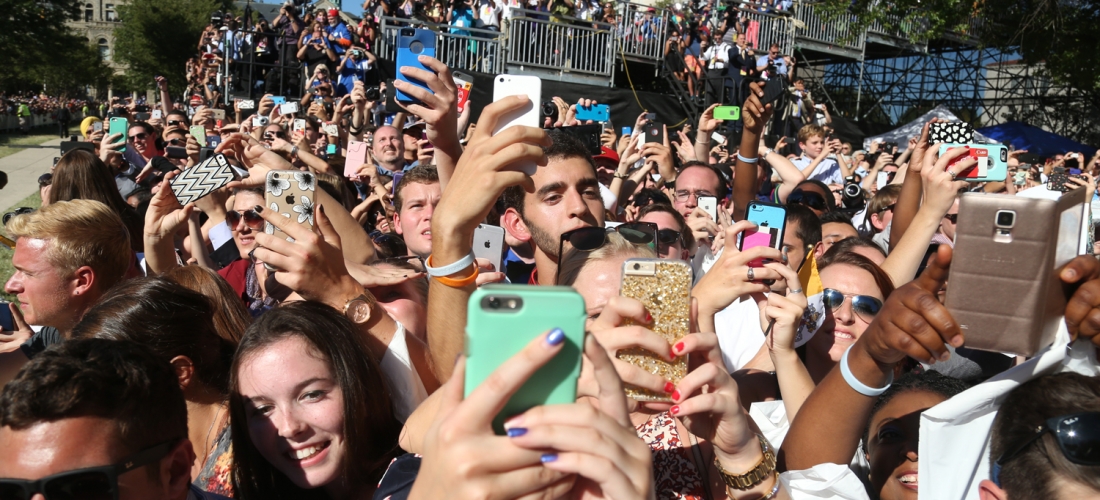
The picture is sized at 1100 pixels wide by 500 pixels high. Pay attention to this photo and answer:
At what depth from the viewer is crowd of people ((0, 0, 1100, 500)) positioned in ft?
4.15

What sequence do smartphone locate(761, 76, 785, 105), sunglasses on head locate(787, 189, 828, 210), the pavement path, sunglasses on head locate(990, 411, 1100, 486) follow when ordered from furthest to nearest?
the pavement path → sunglasses on head locate(787, 189, 828, 210) → smartphone locate(761, 76, 785, 105) → sunglasses on head locate(990, 411, 1100, 486)

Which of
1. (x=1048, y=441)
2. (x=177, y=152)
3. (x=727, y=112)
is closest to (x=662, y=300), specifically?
(x=1048, y=441)

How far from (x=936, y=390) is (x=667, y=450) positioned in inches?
40.7

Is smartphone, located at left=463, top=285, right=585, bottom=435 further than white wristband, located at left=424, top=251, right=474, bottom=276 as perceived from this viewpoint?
No

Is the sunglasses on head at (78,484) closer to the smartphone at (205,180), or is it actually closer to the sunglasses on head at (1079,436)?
the sunglasses on head at (1079,436)

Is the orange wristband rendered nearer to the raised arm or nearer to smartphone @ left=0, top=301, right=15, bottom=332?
the raised arm

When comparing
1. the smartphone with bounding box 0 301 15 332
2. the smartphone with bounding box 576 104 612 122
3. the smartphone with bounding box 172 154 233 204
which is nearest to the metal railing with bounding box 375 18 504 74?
the smartphone with bounding box 576 104 612 122

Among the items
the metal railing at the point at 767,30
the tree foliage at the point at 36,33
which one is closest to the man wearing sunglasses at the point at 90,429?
the metal railing at the point at 767,30

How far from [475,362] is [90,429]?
118 centimetres

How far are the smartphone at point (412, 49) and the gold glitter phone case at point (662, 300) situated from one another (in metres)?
1.11

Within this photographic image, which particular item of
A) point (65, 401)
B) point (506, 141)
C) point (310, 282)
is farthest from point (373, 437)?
point (506, 141)

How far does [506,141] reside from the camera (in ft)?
6.35

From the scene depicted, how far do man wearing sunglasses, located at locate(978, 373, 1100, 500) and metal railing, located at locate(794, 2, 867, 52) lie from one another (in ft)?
67.7

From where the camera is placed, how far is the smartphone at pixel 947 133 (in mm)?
4460
